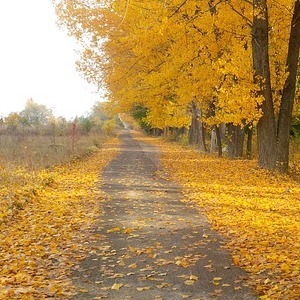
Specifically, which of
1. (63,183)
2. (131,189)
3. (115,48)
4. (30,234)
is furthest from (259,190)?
(115,48)

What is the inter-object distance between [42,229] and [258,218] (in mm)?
3968

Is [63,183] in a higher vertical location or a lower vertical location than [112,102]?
lower

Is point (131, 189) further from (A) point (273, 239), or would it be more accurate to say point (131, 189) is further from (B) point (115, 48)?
(B) point (115, 48)

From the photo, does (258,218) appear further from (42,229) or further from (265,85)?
(265,85)

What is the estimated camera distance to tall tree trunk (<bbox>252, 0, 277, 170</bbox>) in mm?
17281

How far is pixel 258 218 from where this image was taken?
1005 cm

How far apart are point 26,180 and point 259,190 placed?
6.35 m

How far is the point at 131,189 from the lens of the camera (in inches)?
569

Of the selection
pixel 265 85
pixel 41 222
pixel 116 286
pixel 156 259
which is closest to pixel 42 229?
pixel 41 222

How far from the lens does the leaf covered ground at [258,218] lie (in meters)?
6.43

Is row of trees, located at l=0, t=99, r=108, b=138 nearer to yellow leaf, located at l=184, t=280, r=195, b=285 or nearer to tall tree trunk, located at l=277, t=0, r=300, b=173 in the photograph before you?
tall tree trunk, located at l=277, t=0, r=300, b=173

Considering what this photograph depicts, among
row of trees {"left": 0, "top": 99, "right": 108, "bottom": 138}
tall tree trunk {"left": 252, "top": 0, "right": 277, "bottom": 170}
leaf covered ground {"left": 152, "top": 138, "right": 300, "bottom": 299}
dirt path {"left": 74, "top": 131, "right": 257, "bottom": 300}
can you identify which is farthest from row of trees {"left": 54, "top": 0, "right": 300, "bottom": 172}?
dirt path {"left": 74, "top": 131, "right": 257, "bottom": 300}

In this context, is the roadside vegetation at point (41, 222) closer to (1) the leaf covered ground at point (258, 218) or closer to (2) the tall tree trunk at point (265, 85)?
(1) the leaf covered ground at point (258, 218)

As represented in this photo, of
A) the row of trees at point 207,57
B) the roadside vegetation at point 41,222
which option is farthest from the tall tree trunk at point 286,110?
the roadside vegetation at point 41,222
